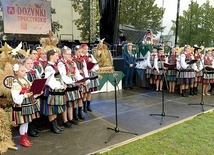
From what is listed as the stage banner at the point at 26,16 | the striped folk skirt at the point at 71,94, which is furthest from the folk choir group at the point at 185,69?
the stage banner at the point at 26,16

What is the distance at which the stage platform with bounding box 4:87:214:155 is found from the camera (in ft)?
10.1

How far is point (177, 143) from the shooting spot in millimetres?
3162

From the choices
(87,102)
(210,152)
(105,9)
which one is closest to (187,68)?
(87,102)

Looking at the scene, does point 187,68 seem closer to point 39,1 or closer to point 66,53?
point 66,53

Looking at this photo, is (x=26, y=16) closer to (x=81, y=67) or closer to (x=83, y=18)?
(x=83, y=18)

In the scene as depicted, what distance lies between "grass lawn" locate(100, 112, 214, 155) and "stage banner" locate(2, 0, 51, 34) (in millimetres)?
8374

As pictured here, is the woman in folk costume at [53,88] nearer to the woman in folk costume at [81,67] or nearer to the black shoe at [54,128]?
the black shoe at [54,128]

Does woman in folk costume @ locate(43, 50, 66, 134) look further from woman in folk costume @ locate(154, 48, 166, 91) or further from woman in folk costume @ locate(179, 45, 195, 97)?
woman in folk costume @ locate(154, 48, 166, 91)

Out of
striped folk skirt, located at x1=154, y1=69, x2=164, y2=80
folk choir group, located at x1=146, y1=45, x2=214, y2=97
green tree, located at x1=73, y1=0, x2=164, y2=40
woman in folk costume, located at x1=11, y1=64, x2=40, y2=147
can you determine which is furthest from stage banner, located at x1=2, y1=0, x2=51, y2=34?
green tree, located at x1=73, y1=0, x2=164, y2=40

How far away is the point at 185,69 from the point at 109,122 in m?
3.08

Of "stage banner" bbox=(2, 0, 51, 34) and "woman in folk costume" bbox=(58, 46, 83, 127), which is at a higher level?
"stage banner" bbox=(2, 0, 51, 34)

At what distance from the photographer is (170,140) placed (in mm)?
3252

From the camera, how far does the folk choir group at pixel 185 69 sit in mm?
6129

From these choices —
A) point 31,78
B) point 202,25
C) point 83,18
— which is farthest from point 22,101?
point 202,25
